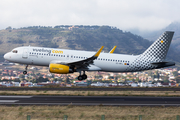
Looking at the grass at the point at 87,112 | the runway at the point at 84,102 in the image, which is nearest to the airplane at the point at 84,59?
the runway at the point at 84,102

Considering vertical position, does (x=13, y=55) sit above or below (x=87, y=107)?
above

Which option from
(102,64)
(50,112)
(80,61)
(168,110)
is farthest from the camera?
(102,64)

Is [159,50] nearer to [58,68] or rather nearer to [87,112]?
[58,68]

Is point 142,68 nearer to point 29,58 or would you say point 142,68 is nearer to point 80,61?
point 80,61

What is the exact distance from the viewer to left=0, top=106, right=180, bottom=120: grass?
20.7 meters

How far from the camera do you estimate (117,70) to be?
139 ft

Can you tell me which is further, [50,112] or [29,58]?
[29,58]

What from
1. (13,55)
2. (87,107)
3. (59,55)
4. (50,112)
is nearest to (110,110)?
(87,107)

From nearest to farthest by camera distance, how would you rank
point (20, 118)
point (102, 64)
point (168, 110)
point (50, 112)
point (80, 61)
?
1. point (20, 118)
2. point (50, 112)
3. point (168, 110)
4. point (80, 61)
5. point (102, 64)

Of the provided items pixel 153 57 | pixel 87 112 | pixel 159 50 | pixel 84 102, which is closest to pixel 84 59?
pixel 84 102

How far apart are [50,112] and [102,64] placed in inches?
782

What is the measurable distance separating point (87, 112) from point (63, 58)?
18686mm

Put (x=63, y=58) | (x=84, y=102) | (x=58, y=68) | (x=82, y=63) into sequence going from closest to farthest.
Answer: (x=84, y=102) < (x=58, y=68) < (x=82, y=63) < (x=63, y=58)

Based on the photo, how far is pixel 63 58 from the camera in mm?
40531
